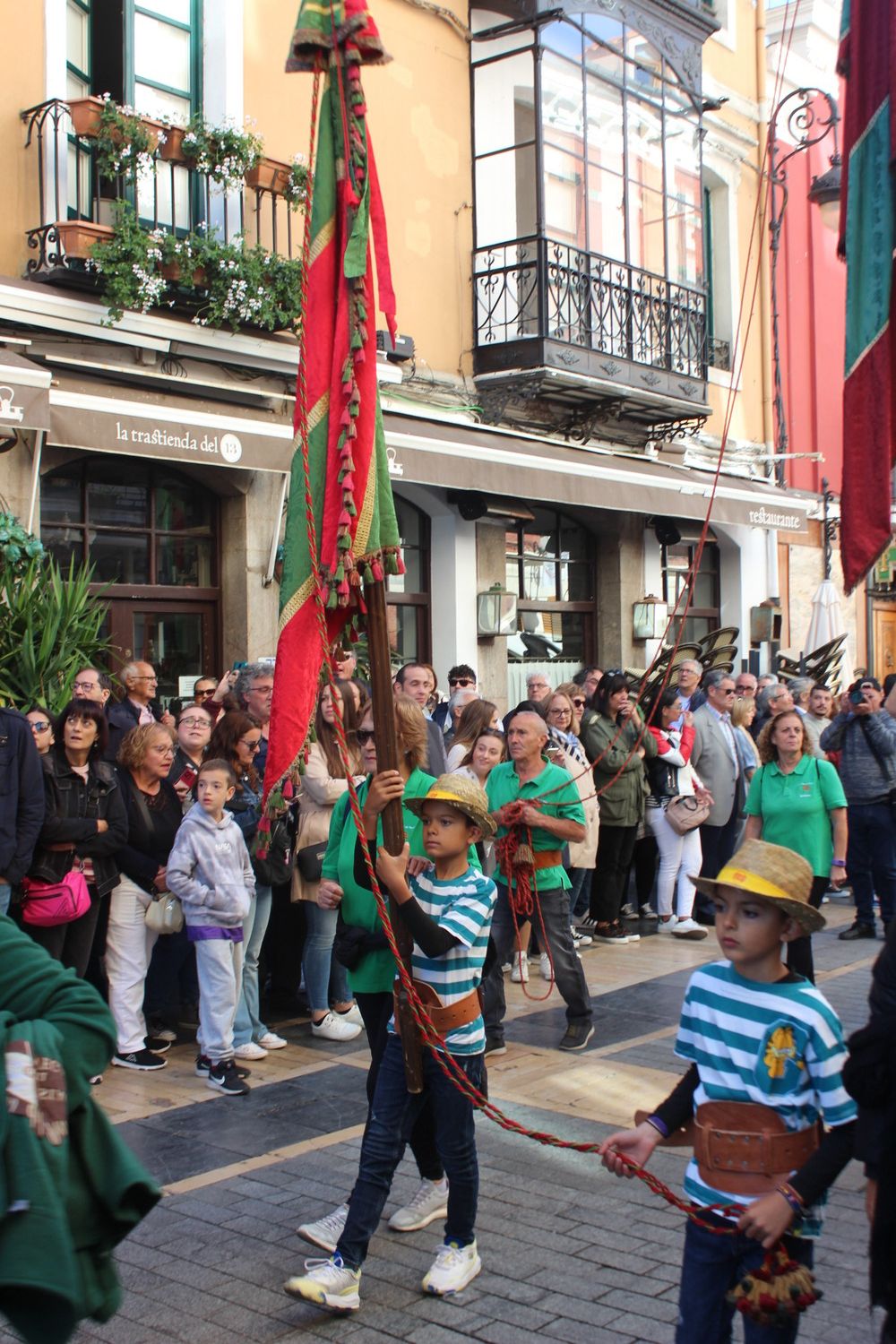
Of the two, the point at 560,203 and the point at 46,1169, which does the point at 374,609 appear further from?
the point at 560,203

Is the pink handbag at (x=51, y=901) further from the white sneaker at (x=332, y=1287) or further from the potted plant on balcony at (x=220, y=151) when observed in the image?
the potted plant on balcony at (x=220, y=151)

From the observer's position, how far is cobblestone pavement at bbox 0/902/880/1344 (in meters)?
4.06

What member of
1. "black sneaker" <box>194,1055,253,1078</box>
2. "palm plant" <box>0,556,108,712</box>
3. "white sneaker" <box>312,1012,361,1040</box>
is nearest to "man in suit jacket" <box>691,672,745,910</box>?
"white sneaker" <box>312,1012,361,1040</box>

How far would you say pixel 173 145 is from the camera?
1136 cm

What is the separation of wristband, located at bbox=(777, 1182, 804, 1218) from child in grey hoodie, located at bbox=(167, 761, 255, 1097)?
13.0ft

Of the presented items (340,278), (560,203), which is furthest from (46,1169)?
(560,203)

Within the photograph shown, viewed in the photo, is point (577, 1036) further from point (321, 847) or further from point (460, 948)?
point (460, 948)

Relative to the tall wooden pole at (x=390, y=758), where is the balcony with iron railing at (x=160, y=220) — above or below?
above

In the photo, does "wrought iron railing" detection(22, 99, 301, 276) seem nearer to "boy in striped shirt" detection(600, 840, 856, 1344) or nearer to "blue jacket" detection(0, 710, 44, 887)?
"blue jacket" detection(0, 710, 44, 887)

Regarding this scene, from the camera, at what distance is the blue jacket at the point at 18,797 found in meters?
6.35

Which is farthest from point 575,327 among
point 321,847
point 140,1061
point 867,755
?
point 140,1061

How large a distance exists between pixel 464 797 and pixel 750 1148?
1639mm

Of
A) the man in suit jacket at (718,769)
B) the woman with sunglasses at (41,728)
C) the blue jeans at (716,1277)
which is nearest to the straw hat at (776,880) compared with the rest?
the blue jeans at (716,1277)

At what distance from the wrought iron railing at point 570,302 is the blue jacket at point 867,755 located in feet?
20.6
